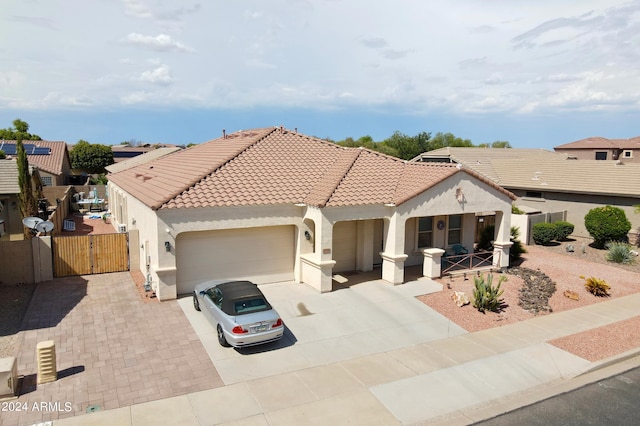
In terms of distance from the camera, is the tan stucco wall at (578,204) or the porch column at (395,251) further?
the tan stucco wall at (578,204)

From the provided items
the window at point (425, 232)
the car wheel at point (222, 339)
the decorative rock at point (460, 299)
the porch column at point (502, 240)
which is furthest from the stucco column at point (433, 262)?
the car wheel at point (222, 339)

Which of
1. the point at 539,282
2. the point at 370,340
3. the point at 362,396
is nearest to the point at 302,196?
the point at 370,340

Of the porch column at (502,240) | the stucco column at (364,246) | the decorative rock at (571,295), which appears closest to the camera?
the decorative rock at (571,295)

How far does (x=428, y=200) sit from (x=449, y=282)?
3358 millimetres

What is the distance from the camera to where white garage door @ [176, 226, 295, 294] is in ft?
53.7

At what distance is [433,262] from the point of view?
18.7 metres

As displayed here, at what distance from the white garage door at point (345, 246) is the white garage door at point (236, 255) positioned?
211 cm

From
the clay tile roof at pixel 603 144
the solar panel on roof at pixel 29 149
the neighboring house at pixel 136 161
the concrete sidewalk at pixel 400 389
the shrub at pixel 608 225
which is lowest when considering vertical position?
the concrete sidewalk at pixel 400 389

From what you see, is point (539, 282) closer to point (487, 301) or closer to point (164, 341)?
point (487, 301)

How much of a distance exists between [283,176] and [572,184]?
20528mm

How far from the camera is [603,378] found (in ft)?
38.2

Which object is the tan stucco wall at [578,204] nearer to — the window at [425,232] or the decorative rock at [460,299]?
the window at [425,232]

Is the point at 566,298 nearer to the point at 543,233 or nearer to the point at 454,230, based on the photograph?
the point at 454,230

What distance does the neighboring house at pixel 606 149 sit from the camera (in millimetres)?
61094
